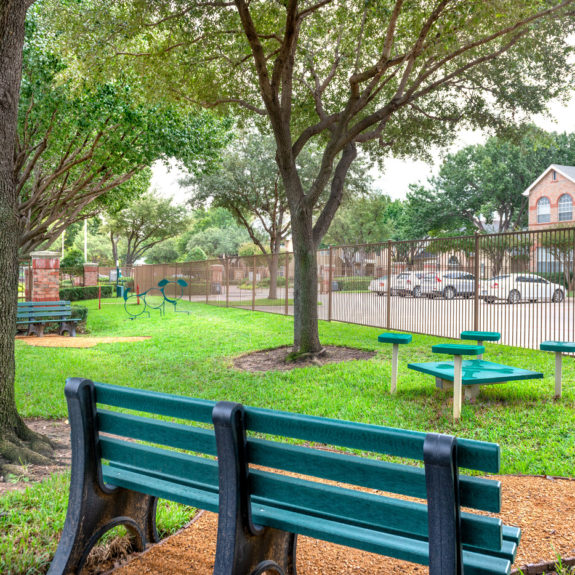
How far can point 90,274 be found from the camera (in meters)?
32.9

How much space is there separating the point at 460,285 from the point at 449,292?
37 cm

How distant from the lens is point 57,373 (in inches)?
342

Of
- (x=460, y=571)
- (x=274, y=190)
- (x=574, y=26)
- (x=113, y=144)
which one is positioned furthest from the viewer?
(x=274, y=190)

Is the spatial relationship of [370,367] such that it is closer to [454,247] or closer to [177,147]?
[454,247]

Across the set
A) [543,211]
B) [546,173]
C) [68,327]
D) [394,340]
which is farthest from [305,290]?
[543,211]

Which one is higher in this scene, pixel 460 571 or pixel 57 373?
pixel 460 571

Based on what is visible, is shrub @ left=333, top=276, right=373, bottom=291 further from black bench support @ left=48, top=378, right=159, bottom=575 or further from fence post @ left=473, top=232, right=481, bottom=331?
black bench support @ left=48, top=378, right=159, bottom=575

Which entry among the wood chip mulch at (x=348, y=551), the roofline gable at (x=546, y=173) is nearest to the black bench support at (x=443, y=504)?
the wood chip mulch at (x=348, y=551)

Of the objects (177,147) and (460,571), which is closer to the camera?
(460,571)

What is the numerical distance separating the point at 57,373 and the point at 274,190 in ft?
65.0

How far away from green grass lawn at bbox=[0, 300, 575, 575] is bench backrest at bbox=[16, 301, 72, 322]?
174 centimetres

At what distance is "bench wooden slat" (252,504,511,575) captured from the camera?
1.81 m

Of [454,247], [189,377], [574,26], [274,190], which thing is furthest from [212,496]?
[274,190]

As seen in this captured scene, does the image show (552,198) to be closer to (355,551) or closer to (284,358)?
(284,358)
